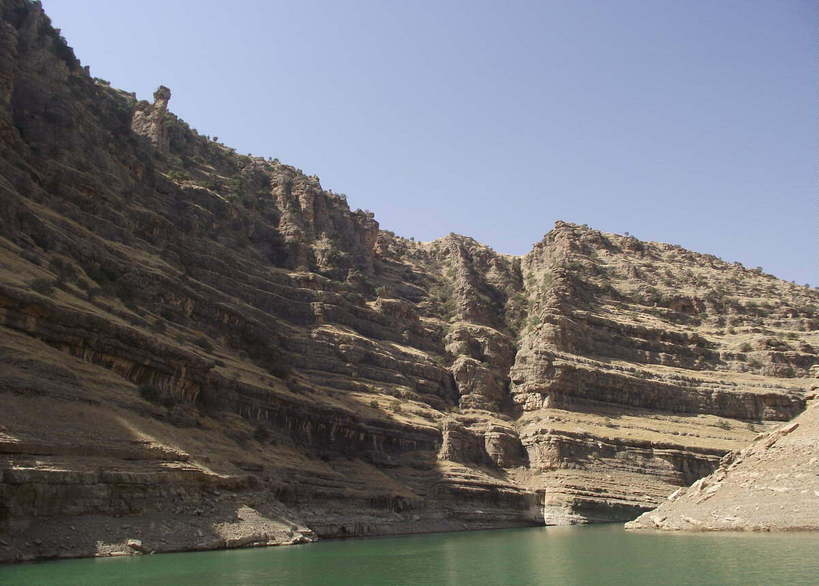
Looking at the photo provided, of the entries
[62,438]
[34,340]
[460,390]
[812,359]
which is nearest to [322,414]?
[460,390]

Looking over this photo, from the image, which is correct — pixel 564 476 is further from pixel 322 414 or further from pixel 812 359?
pixel 812 359

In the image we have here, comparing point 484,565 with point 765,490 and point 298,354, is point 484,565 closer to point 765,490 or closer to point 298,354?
point 765,490

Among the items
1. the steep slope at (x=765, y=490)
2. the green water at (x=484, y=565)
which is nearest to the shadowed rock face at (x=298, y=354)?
the green water at (x=484, y=565)

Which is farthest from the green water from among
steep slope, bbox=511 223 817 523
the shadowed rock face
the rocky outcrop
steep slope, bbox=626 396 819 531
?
the rocky outcrop

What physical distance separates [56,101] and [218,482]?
51.1 metres

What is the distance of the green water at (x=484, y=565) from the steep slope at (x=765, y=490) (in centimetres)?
224

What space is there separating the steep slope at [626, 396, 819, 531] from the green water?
7.34ft

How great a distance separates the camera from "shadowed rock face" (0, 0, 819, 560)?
4009 centimetres

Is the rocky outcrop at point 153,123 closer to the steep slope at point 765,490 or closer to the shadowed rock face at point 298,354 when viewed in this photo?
the shadowed rock face at point 298,354

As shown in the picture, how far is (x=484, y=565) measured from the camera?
35.9 m

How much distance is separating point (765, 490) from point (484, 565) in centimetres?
2064

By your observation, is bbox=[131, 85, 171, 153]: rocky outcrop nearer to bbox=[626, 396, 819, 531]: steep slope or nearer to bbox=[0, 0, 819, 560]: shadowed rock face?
bbox=[0, 0, 819, 560]: shadowed rock face

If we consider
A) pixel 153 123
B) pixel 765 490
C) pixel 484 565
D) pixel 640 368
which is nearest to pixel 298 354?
pixel 640 368

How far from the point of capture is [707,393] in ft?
317
